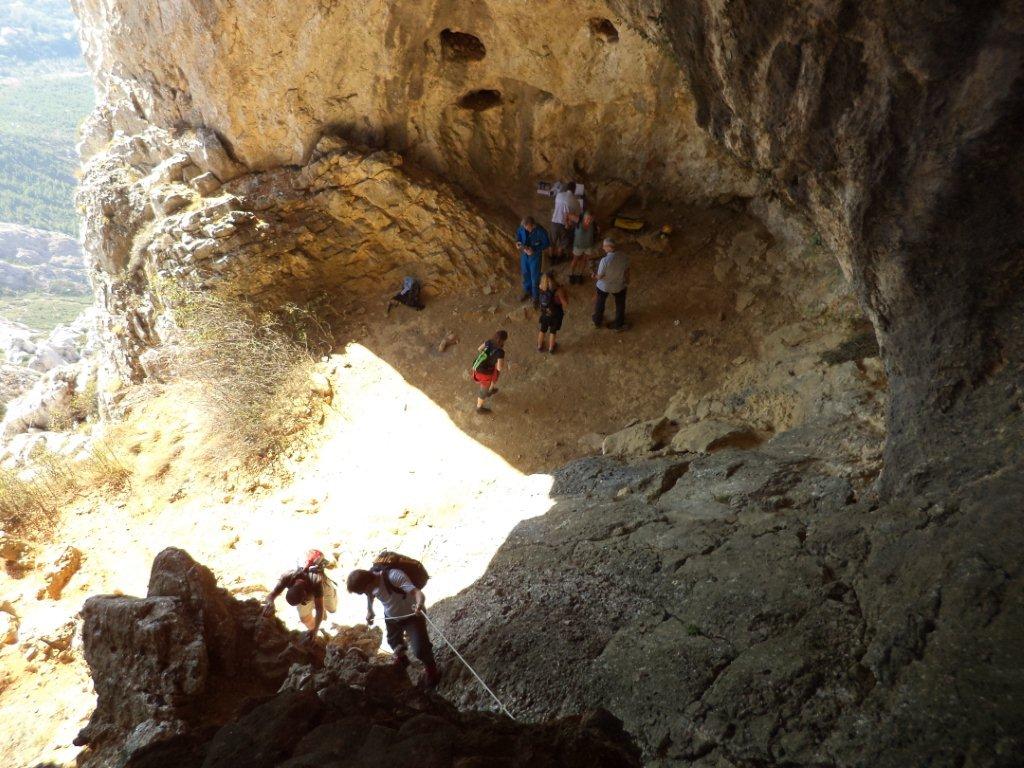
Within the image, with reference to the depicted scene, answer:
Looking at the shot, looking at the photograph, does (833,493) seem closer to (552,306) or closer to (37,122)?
(552,306)

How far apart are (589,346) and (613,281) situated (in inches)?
36.6

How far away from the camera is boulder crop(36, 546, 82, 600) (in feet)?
22.7

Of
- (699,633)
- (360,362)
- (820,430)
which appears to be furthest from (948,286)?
(360,362)

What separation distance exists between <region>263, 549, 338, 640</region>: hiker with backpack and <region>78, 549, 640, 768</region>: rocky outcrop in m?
0.17

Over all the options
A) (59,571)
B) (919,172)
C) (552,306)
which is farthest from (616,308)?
(59,571)

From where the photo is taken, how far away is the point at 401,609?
408 cm

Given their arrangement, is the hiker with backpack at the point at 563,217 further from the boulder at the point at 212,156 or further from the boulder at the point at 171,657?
the boulder at the point at 171,657

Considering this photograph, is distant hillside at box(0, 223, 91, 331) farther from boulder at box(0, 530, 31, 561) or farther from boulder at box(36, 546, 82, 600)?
boulder at box(36, 546, 82, 600)

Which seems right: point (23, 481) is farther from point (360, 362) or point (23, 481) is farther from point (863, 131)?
point (863, 131)

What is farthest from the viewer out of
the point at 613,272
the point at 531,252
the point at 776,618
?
the point at 531,252

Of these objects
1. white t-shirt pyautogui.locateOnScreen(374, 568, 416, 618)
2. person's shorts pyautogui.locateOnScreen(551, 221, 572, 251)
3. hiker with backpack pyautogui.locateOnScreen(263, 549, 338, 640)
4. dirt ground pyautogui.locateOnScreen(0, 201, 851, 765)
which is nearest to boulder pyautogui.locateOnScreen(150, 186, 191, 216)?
dirt ground pyautogui.locateOnScreen(0, 201, 851, 765)

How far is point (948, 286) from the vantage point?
3.07 m

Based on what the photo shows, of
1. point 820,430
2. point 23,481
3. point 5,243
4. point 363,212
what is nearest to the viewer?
point 820,430

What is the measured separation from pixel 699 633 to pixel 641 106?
7860mm
